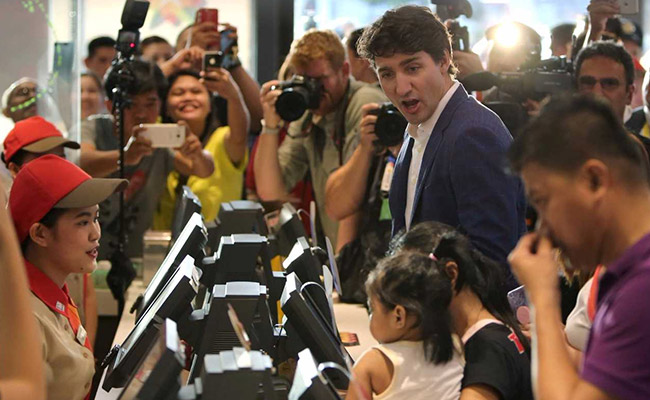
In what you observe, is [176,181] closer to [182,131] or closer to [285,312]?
[182,131]

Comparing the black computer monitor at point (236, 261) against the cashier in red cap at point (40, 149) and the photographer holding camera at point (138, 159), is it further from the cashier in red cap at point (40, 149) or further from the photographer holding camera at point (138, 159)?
the photographer holding camera at point (138, 159)

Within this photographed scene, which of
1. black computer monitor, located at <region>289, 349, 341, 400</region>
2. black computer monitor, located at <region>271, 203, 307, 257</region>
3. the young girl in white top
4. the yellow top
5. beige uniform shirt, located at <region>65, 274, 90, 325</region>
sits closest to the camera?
black computer monitor, located at <region>289, 349, 341, 400</region>

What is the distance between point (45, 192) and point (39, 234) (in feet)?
0.31

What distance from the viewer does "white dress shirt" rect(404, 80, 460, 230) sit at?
256cm

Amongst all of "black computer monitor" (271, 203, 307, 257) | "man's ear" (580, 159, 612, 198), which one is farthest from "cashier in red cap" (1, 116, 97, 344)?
"man's ear" (580, 159, 612, 198)

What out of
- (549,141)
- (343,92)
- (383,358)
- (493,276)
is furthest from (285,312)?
(343,92)

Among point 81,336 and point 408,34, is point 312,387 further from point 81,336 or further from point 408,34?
point 408,34

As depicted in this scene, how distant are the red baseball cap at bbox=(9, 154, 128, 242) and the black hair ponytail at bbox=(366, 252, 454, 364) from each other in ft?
2.43

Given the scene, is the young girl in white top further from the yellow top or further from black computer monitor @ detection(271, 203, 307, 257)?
the yellow top

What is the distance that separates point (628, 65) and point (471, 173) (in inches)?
77.0

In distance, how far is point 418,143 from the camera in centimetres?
263

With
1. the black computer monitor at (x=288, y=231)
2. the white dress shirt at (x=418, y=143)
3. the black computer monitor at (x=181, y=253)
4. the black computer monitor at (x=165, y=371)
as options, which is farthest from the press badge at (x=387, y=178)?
the black computer monitor at (x=165, y=371)

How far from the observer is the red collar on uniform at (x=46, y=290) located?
2.39 metres

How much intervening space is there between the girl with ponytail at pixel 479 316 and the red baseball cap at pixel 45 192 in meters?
0.73
